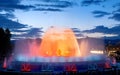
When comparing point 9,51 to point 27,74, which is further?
point 9,51

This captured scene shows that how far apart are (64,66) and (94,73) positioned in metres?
7.35

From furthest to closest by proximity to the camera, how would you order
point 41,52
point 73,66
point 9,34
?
1. point 9,34
2. point 41,52
3. point 73,66

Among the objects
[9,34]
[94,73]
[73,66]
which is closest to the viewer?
[94,73]

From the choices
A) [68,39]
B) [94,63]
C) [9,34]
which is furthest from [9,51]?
[94,63]

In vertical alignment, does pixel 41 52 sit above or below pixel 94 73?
above

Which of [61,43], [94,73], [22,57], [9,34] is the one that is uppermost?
[9,34]

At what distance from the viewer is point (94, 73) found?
41.8 m

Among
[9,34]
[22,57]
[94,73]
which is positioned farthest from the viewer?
[9,34]

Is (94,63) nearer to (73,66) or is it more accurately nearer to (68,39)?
(73,66)

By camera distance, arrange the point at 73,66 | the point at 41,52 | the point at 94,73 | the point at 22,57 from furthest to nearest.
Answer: the point at 41,52 < the point at 22,57 < the point at 73,66 < the point at 94,73

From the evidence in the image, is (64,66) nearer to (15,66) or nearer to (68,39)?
(15,66)

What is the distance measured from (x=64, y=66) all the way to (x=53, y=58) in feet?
11.0

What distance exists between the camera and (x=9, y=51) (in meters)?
105

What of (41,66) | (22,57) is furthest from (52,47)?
(41,66)
